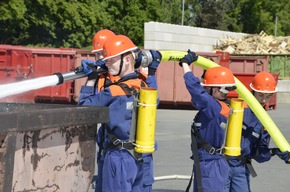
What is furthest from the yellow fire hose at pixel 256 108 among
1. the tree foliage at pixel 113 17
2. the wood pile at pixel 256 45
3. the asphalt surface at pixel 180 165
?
the tree foliage at pixel 113 17

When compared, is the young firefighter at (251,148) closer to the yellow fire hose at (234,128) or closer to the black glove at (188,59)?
the yellow fire hose at (234,128)

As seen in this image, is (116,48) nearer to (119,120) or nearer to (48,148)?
(119,120)

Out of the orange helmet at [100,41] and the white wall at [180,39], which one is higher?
the white wall at [180,39]

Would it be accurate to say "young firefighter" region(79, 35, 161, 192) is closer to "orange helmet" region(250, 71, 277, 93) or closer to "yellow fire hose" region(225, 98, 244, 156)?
"yellow fire hose" region(225, 98, 244, 156)

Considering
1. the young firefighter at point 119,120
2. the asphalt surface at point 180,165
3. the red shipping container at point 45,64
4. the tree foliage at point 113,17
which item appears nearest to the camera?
the young firefighter at point 119,120

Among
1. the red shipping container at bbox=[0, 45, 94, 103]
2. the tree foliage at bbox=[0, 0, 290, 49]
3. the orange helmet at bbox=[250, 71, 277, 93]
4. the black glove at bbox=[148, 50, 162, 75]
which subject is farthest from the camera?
the tree foliage at bbox=[0, 0, 290, 49]

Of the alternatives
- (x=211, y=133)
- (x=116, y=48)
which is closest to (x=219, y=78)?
(x=211, y=133)

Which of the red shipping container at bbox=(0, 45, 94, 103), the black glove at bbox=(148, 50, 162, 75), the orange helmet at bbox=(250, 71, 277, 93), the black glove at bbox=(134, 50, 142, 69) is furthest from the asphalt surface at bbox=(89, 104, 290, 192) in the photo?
the red shipping container at bbox=(0, 45, 94, 103)

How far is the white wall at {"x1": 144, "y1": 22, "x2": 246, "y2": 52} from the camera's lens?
23109 millimetres

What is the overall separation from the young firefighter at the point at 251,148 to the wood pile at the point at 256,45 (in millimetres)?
22004

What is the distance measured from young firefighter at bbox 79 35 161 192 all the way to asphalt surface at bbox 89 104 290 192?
287 centimetres

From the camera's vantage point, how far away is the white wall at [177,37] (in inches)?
910

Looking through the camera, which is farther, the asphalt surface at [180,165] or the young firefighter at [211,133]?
the asphalt surface at [180,165]

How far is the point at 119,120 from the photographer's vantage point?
443cm
